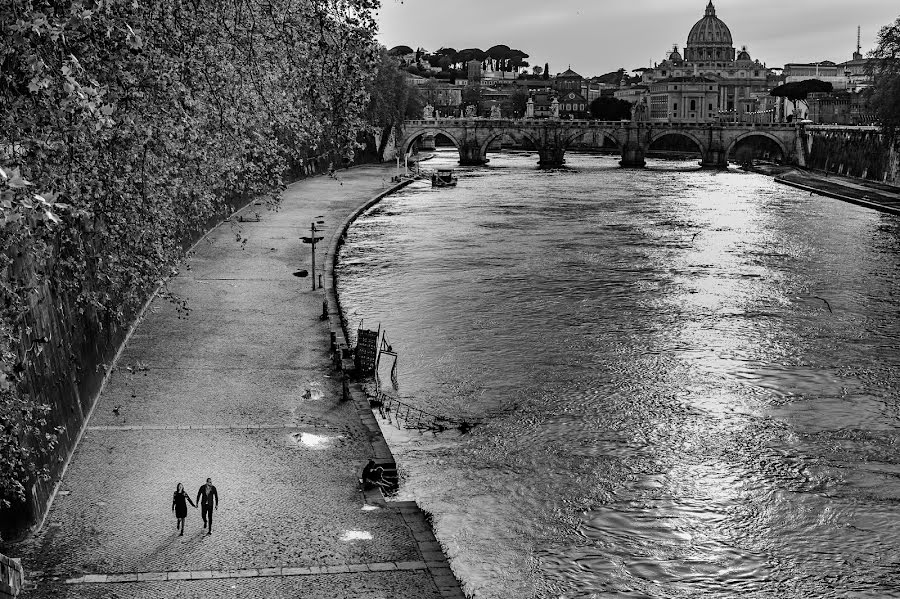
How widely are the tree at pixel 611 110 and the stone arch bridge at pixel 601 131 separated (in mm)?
68331

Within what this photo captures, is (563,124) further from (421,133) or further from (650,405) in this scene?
(650,405)

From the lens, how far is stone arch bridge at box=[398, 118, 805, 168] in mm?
98688

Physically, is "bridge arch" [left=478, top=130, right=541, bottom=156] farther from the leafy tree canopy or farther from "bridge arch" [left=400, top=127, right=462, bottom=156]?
the leafy tree canopy

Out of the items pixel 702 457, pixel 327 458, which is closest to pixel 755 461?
pixel 702 457

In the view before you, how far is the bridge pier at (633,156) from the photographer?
99.1m

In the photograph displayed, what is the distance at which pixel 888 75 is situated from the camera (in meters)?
57.5

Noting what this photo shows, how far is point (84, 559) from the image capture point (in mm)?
12406

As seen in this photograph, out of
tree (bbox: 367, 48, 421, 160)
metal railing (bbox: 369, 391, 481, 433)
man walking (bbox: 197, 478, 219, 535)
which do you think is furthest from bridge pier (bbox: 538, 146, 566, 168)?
man walking (bbox: 197, 478, 219, 535)

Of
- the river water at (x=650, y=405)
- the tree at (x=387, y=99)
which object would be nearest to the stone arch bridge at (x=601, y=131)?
the tree at (x=387, y=99)

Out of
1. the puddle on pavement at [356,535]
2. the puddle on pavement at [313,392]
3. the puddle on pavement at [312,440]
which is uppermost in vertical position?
the puddle on pavement at [313,392]

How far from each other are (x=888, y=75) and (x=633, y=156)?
42.9m

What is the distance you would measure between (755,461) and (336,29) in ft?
38.9

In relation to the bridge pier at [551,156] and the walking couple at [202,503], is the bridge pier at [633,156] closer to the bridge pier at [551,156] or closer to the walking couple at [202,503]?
the bridge pier at [551,156]

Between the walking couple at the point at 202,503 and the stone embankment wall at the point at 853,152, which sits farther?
the stone embankment wall at the point at 853,152
